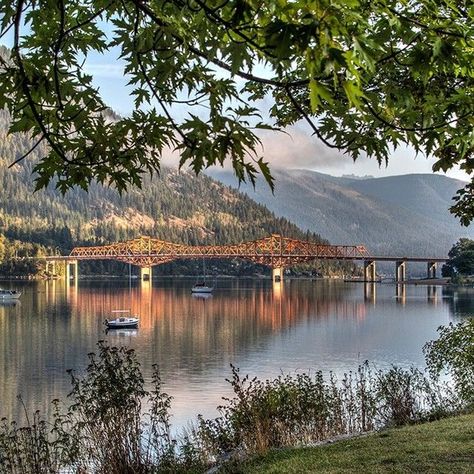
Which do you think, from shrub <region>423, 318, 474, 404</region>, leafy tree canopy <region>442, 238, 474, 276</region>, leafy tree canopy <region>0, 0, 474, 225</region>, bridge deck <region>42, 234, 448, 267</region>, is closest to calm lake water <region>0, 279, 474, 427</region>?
shrub <region>423, 318, 474, 404</region>

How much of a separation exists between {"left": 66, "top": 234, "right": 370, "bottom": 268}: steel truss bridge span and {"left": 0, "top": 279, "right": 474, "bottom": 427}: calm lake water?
234 feet

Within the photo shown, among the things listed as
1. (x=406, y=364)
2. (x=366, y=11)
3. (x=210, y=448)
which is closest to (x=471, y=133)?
(x=366, y=11)

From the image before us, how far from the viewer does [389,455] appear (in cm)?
826

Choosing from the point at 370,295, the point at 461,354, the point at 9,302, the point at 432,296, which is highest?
the point at 461,354

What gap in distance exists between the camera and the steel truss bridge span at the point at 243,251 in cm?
15550

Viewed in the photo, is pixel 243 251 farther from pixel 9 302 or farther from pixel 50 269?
pixel 9 302

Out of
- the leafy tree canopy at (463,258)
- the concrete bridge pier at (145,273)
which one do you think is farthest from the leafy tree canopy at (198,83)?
the concrete bridge pier at (145,273)

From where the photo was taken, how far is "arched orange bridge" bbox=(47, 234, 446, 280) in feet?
506

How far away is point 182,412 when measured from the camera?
2481 centimetres

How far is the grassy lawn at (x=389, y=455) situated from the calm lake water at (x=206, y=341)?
14.1 m

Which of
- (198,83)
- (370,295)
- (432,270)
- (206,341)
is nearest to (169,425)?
(198,83)

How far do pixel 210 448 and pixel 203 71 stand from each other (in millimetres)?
9053

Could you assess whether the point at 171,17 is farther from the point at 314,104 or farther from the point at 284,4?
the point at 314,104

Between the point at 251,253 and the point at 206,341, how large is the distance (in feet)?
393
